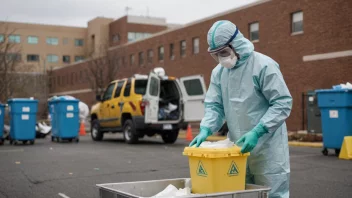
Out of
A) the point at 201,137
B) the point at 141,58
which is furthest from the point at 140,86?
the point at 141,58

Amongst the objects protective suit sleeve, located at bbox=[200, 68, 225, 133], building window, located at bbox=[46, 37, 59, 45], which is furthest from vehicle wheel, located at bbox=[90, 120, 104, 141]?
building window, located at bbox=[46, 37, 59, 45]

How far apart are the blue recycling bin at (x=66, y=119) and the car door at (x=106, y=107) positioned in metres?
0.98

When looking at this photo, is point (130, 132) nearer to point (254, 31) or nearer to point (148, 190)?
point (148, 190)

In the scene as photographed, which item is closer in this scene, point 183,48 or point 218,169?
point 218,169

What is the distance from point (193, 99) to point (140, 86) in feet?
6.18

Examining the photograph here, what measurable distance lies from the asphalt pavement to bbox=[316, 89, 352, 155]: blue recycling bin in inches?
19.7

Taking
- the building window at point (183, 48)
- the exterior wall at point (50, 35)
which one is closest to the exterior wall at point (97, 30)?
the exterior wall at point (50, 35)

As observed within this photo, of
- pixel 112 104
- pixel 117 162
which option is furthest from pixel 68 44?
pixel 117 162

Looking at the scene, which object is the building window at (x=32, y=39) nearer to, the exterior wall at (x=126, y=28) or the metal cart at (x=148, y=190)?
the exterior wall at (x=126, y=28)

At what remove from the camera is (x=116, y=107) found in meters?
17.4

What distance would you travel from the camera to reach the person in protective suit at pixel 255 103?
13.0ft

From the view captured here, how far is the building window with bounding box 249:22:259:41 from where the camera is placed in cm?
2894

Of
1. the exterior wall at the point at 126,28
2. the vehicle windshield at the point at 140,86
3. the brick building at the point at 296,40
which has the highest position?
the exterior wall at the point at 126,28

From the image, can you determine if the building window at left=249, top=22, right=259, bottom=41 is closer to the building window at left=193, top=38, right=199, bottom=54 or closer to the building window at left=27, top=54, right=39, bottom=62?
the building window at left=193, top=38, right=199, bottom=54
